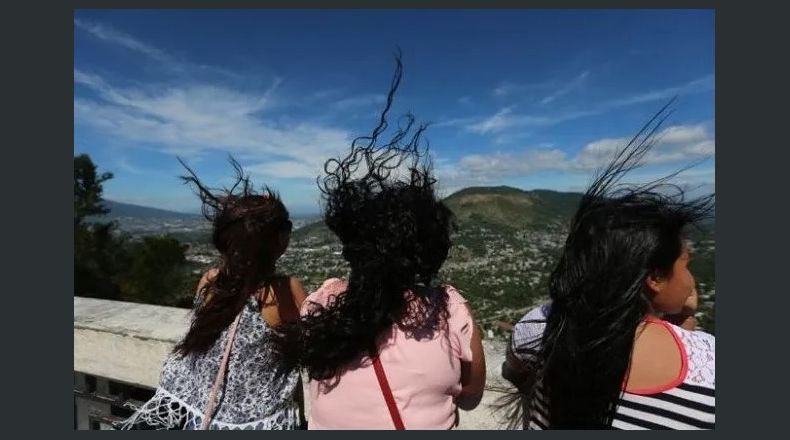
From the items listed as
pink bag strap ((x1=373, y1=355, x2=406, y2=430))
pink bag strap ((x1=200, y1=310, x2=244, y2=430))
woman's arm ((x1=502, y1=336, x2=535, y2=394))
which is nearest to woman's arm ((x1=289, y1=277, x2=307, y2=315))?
pink bag strap ((x1=200, y1=310, x2=244, y2=430))

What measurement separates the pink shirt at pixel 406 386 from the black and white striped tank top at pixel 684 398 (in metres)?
0.58

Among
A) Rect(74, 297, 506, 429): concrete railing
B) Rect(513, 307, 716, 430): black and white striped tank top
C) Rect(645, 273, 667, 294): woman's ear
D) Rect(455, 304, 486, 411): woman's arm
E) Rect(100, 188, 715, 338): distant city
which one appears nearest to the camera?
Rect(513, 307, 716, 430): black and white striped tank top

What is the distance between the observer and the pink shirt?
65.5 inches

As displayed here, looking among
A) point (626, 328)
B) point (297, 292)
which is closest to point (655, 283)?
point (626, 328)

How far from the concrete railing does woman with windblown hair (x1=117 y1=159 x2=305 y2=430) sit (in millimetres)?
406

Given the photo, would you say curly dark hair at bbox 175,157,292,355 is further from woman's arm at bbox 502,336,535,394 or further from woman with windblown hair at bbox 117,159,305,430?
woman's arm at bbox 502,336,535,394

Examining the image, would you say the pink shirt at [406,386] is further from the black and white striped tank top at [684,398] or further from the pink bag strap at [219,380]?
the black and white striped tank top at [684,398]

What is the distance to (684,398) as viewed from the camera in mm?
1494

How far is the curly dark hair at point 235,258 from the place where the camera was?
1.92 metres

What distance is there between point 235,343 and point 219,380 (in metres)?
0.16

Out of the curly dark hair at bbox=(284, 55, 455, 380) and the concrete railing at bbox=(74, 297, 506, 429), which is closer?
the curly dark hair at bbox=(284, 55, 455, 380)

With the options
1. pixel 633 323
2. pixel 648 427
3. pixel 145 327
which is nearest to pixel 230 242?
pixel 145 327

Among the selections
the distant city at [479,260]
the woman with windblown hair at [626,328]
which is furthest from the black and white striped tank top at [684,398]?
the distant city at [479,260]

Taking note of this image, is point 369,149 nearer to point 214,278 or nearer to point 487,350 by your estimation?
point 214,278
